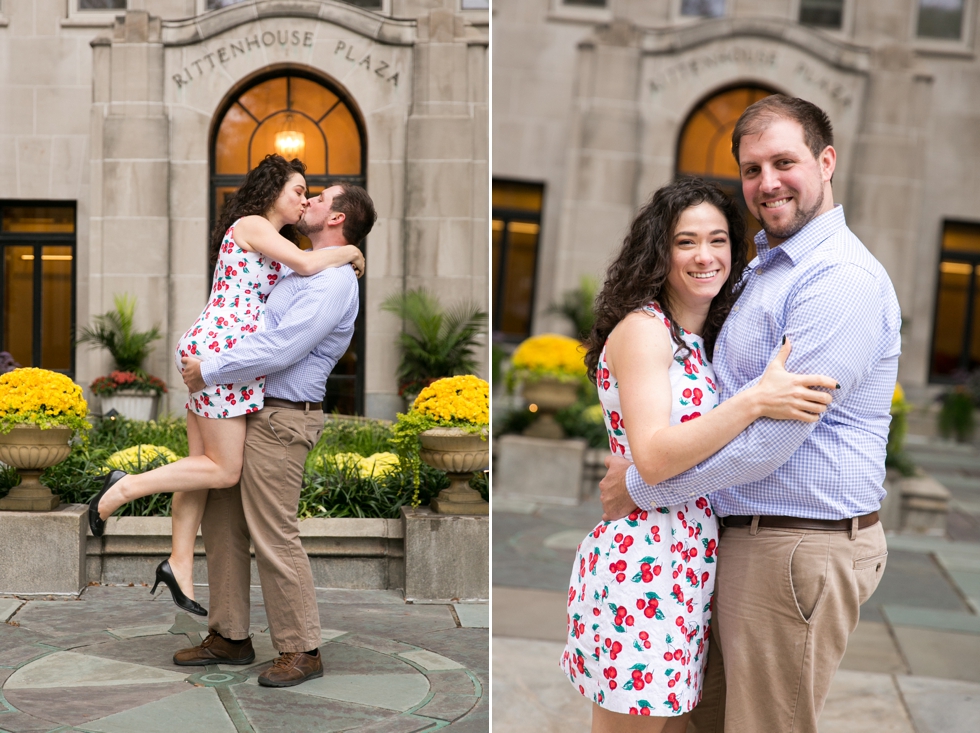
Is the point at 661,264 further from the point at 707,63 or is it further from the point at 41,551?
the point at 707,63

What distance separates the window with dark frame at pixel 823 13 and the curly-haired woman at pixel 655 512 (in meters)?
13.3

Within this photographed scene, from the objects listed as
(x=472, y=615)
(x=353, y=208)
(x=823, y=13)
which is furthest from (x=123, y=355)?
(x=823, y=13)

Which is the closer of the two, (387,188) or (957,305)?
(387,188)

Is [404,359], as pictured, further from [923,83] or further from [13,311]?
[923,83]

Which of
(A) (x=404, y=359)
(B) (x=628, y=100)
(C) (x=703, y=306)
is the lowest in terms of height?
(A) (x=404, y=359)

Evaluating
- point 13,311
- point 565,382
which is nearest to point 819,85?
point 565,382

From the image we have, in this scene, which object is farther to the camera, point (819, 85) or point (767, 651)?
point (819, 85)

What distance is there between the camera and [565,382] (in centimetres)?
845

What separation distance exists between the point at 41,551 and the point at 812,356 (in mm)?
2950

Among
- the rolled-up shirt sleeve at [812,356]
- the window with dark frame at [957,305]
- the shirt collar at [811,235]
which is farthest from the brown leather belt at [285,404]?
the window with dark frame at [957,305]

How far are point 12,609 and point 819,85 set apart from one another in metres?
13.0

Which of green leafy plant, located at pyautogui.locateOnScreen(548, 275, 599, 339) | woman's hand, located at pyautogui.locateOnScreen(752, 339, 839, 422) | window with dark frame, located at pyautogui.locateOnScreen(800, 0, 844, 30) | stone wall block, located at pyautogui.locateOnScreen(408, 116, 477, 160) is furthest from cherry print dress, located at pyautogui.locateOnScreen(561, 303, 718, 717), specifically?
window with dark frame, located at pyautogui.locateOnScreen(800, 0, 844, 30)

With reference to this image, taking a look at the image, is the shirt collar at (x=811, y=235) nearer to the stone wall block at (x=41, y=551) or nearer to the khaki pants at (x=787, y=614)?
the khaki pants at (x=787, y=614)

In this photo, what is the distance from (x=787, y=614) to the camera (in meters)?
2.16
